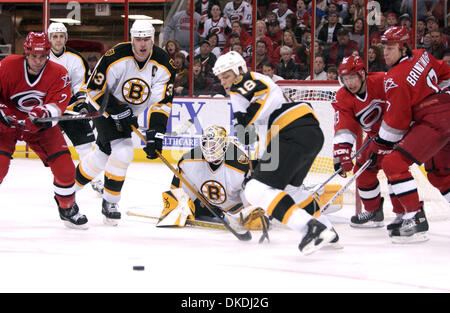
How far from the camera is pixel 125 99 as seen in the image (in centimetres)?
385

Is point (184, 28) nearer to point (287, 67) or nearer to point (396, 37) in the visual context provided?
point (287, 67)

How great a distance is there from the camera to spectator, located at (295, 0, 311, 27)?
7.12 metres

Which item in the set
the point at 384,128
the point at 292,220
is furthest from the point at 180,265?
the point at 384,128

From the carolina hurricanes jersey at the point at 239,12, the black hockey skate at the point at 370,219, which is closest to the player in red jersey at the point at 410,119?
the black hockey skate at the point at 370,219

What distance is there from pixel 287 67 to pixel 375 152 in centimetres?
317

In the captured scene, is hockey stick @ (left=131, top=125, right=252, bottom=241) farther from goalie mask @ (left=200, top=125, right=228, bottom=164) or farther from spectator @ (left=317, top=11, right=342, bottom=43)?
spectator @ (left=317, top=11, right=342, bottom=43)

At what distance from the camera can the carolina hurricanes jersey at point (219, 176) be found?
3639 mm

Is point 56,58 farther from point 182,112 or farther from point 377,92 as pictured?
point 377,92

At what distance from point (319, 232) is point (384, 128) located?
0.84 meters

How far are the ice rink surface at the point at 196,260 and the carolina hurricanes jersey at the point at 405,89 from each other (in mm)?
585
